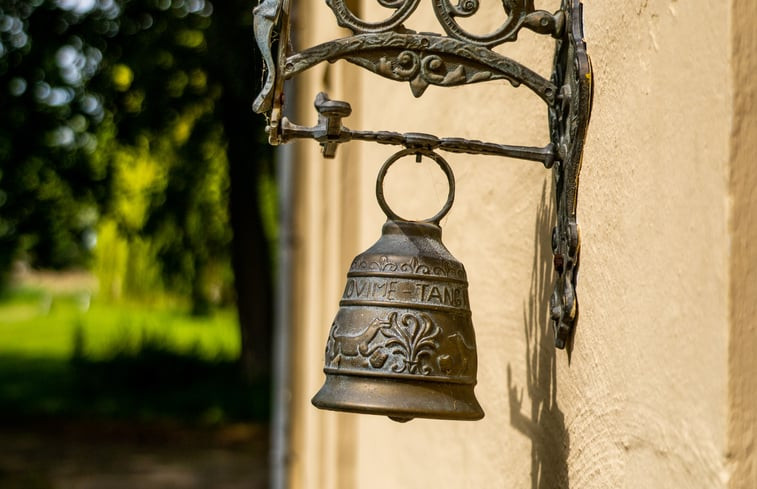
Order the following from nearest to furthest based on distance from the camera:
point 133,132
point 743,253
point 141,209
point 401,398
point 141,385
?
point 743,253
point 401,398
point 133,132
point 141,209
point 141,385

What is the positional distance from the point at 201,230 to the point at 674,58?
47.1 feet

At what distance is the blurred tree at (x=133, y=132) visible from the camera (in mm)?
12492

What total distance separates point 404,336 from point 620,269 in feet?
0.92

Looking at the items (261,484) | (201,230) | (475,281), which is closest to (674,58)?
(475,281)

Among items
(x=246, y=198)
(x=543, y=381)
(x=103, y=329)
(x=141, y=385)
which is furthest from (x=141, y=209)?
(x=543, y=381)

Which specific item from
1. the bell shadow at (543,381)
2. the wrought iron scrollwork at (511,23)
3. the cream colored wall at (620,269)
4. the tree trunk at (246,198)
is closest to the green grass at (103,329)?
the tree trunk at (246,198)

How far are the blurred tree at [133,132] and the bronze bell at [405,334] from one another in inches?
410

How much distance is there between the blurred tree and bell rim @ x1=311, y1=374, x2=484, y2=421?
10485 millimetres

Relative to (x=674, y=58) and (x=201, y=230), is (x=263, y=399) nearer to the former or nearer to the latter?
(x=201, y=230)

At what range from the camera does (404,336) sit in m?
1.36

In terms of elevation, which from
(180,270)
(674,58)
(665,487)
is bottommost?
(180,270)

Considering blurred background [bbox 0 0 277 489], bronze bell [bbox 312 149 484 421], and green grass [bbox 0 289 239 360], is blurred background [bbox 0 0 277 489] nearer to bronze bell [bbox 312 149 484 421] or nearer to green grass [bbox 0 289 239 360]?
green grass [bbox 0 289 239 360]

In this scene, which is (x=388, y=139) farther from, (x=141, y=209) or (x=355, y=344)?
(x=141, y=209)

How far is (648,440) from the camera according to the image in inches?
44.1
